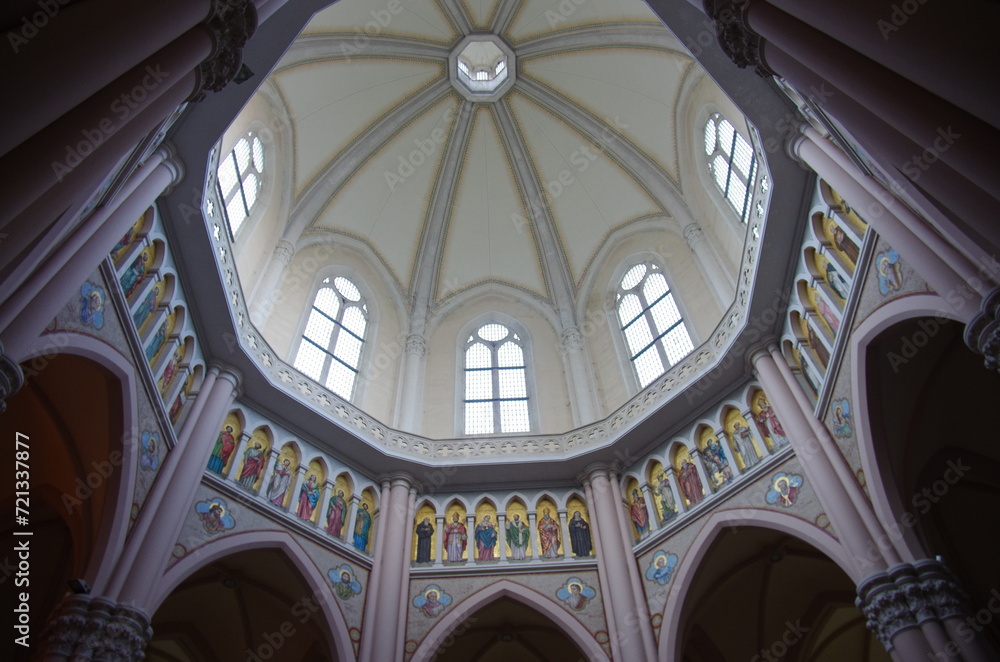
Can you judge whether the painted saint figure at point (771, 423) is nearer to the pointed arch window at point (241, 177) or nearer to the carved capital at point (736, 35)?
the carved capital at point (736, 35)

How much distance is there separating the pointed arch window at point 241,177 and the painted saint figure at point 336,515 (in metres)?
6.54

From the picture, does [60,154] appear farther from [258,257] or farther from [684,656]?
[684,656]

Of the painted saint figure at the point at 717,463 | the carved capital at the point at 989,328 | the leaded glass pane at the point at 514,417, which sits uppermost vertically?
the leaded glass pane at the point at 514,417

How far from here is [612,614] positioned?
14594 mm

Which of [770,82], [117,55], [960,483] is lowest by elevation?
[117,55]

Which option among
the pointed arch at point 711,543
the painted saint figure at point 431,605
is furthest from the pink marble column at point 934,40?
the painted saint figure at point 431,605

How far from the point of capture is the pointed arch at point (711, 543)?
12672mm

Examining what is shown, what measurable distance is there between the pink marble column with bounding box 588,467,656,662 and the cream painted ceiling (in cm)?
782

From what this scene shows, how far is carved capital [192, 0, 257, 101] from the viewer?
7648mm

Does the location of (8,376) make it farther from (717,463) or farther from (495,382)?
(495,382)

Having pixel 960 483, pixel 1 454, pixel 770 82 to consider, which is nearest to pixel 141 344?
pixel 1 454

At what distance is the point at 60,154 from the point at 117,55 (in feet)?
3.03

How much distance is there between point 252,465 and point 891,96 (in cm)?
1314

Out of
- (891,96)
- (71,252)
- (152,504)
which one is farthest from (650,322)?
(71,252)
